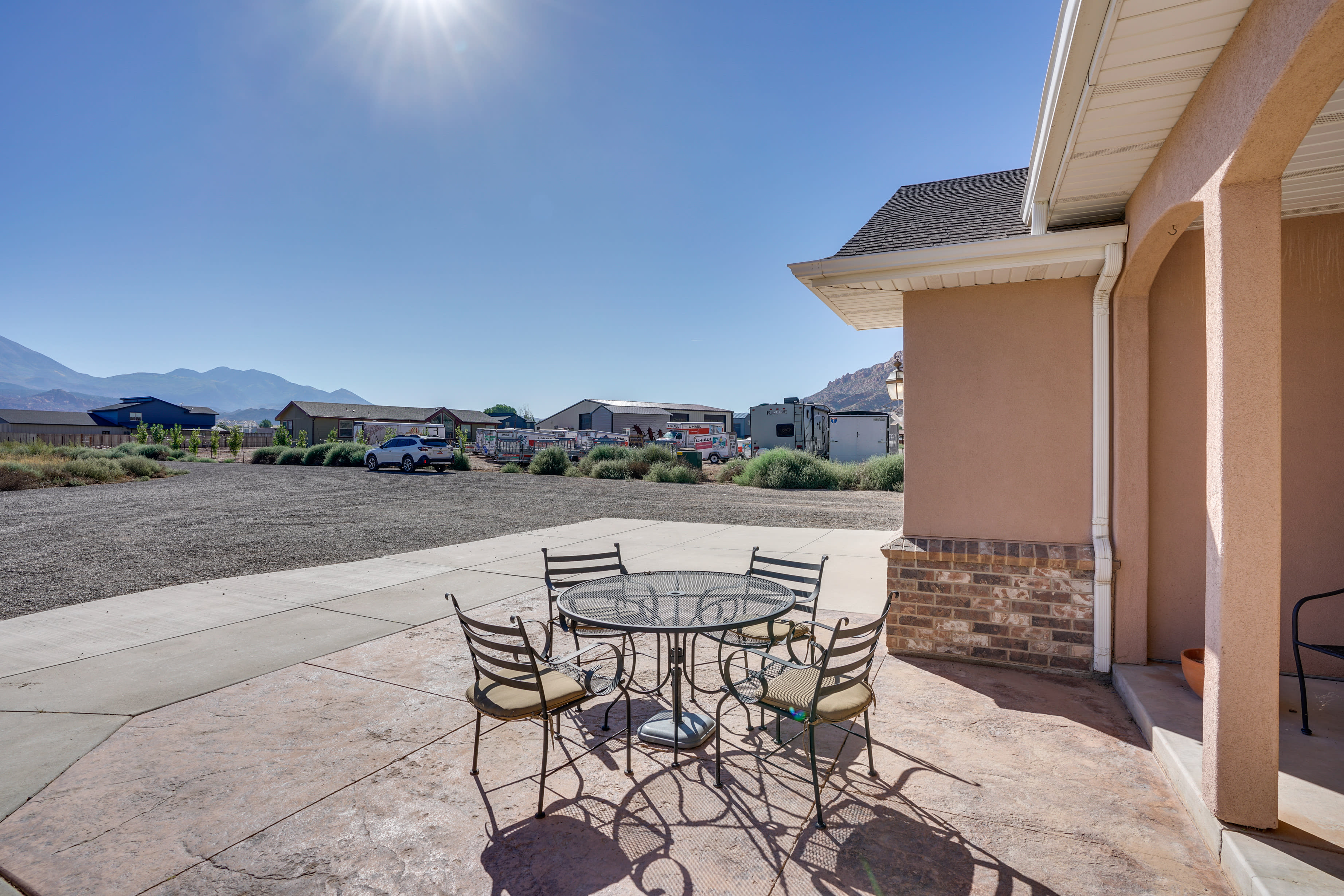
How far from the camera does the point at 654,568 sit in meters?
7.41

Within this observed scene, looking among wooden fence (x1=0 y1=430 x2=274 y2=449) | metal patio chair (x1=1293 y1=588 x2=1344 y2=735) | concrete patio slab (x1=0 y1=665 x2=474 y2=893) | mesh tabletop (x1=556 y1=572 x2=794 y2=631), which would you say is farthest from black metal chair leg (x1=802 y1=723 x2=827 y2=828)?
wooden fence (x1=0 y1=430 x2=274 y2=449)

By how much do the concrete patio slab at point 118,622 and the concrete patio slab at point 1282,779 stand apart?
648 cm

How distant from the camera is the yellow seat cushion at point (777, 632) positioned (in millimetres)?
3857

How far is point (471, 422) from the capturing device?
60438 millimetres

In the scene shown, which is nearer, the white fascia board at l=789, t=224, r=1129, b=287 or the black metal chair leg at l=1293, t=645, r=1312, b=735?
the black metal chair leg at l=1293, t=645, r=1312, b=735

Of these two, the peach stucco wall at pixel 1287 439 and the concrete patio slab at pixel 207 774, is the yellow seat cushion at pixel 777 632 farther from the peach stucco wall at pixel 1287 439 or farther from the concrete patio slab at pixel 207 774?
the peach stucco wall at pixel 1287 439

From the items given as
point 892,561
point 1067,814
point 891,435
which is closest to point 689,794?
point 1067,814

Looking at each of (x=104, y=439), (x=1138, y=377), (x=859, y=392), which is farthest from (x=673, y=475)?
(x=859, y=392)

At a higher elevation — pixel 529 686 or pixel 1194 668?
pixel 529 686

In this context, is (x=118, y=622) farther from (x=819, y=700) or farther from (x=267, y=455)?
(x=267, y=455)

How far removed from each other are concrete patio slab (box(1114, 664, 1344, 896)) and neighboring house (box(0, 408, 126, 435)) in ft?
195

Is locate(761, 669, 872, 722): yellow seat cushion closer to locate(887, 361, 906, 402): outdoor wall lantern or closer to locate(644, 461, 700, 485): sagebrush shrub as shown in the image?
locate(887, 361, 906, 402): outdoor wall lantern

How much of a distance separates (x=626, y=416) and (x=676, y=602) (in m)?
50.4

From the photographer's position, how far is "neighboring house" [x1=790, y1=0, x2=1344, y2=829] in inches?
93.1
